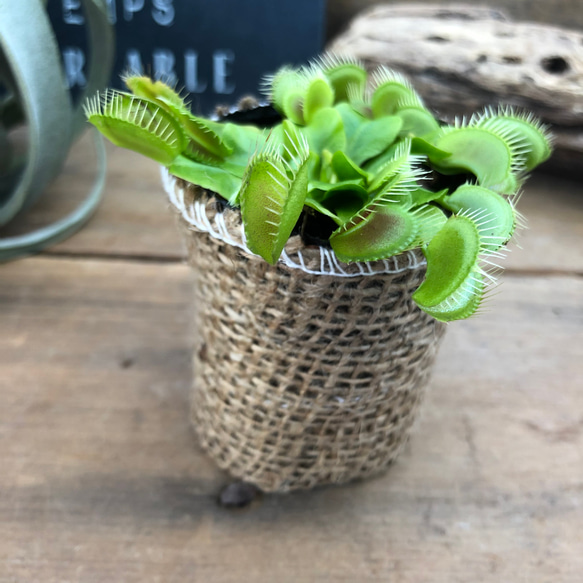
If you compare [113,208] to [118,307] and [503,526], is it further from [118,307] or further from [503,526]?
[503,526]

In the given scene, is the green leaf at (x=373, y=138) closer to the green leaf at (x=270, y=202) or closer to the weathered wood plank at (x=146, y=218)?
the green leaf at (x=270, y=202)

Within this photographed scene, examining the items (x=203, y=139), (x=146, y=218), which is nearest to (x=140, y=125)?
(x=203, y=139)

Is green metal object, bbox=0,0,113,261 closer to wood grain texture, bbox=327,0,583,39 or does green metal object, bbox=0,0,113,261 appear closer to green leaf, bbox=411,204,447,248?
green leaf, bbox=411,204,447,248

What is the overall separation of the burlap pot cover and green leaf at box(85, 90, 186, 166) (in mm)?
29

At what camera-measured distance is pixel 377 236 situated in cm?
27

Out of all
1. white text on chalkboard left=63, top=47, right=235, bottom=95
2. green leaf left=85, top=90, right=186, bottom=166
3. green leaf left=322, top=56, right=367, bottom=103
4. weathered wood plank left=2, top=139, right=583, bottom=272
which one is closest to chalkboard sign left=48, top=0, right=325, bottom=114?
white text on chalkboard left=63, top=47, right=235, bottom=95

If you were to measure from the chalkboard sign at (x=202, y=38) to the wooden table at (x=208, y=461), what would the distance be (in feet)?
1.10

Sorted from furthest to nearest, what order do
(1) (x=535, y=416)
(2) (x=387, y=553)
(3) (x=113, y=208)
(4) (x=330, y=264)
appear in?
(3) (x=113, y=208) → (1) (x=535, y=416) → (2) (x=387, y=553) → (4) (x=330, y=264)

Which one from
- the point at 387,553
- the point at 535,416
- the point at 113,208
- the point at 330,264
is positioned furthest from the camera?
the point at 113,208

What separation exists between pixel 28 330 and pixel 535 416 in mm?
531

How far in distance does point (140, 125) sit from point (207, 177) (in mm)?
46

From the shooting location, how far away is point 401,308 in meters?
0.34

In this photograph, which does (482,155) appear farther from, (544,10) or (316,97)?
(544,10)

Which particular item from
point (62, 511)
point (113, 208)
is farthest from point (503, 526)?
point (113, 208)
